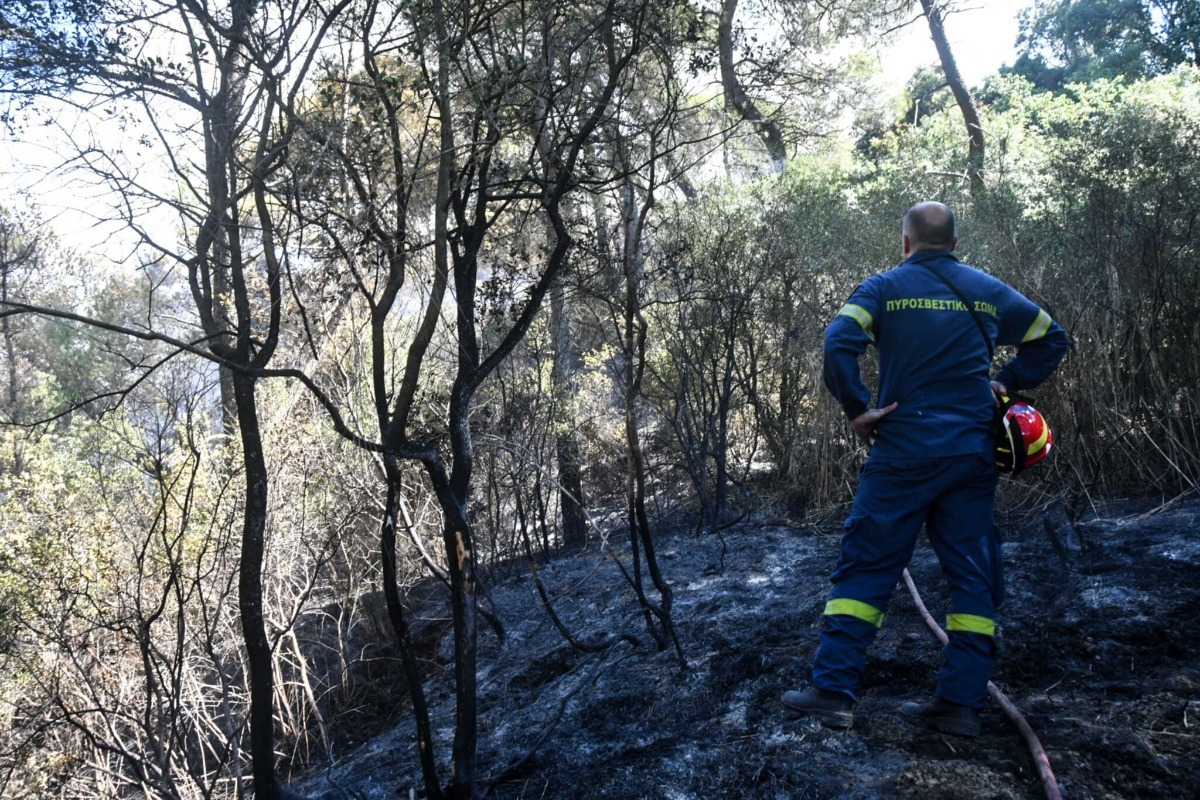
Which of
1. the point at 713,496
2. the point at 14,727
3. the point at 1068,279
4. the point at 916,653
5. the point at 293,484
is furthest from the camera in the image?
the point at 713,496

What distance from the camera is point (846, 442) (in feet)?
24.9

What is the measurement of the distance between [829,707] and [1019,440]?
116 cm

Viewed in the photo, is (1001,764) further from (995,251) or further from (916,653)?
(995,251)

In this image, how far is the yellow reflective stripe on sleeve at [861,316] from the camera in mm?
3096

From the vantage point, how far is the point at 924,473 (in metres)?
2.94

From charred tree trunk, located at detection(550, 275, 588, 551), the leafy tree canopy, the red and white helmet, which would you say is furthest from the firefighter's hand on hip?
the leafy tree canopy

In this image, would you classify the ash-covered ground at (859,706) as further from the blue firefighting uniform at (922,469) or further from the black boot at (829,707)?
the blue firefighting uniform at (922,469)

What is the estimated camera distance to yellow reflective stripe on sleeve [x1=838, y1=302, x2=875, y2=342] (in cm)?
310

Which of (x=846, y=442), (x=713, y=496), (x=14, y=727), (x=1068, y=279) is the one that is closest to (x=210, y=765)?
(x=14, y=727)

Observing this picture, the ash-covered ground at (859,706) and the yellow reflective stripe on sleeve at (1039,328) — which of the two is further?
the yellow reflective stripe on sleeve at (1039,328)

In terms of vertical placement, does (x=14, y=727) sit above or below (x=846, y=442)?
below

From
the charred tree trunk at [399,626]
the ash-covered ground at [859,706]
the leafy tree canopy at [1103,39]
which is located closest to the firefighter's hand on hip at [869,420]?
the ash-covered ground at [859,706]

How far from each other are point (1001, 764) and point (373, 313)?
265 centimetres

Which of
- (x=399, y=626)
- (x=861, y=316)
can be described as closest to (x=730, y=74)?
(x=861, y=316)
